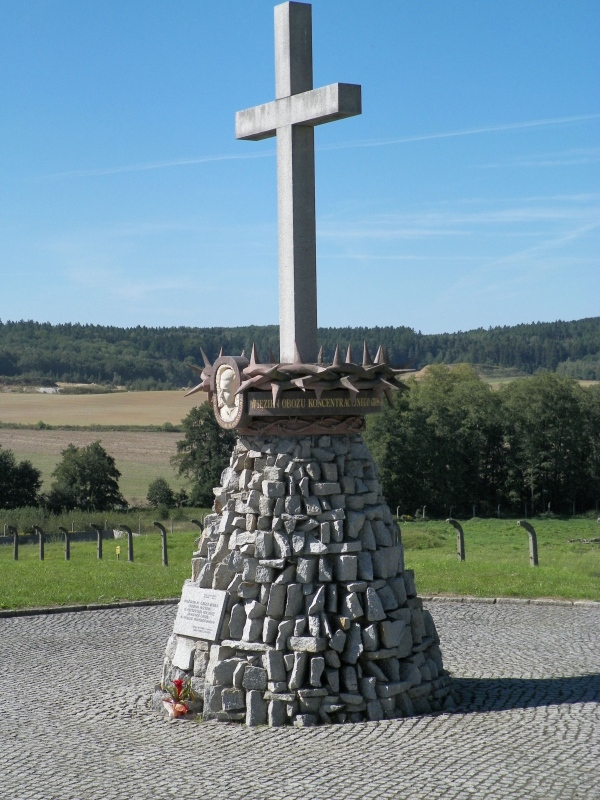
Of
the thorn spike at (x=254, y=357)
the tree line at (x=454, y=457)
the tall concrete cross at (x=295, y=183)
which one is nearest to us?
the thorn spike at (x=254, y=357)

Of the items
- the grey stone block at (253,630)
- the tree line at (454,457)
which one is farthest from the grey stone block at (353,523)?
the tree line at (454,457)

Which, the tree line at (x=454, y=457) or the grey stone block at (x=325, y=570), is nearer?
the grey stone block at (x=325, y=570)

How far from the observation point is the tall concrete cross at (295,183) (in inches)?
490

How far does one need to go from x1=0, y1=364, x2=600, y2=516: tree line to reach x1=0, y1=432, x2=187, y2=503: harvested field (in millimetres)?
3483

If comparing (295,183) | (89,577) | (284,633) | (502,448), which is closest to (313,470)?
(284,633)

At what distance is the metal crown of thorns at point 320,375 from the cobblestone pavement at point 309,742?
11.9ft

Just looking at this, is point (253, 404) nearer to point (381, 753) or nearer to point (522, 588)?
point (381, 753)

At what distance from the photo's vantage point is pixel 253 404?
12109 mm

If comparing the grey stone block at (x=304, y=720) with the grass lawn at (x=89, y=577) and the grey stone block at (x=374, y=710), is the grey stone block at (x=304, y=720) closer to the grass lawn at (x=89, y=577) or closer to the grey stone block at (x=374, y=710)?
the grey stone block at (x=374, y=710)

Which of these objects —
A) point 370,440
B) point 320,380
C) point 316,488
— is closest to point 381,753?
point 316,488

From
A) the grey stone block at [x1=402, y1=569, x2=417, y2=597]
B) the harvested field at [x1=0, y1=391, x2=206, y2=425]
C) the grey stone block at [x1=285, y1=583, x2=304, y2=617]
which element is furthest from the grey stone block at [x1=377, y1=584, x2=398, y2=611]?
the harvested field at [x1=0, y1=391, x2=206, y2=425]

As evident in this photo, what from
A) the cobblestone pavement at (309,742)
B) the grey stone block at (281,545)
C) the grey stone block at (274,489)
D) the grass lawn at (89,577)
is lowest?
the cobblestone pavement at (309,742)

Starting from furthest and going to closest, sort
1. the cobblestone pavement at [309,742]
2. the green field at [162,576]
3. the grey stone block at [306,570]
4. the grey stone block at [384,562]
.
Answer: the green field at [162,576] < the grey stone block at [384,562] < the grey stone block at [306,570] < the cobblestone pavement at [309,742]

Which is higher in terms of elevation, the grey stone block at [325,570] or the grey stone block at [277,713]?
the grey stone block at [325,570]
